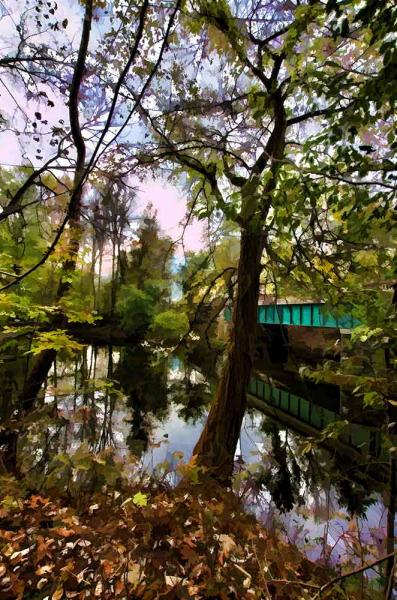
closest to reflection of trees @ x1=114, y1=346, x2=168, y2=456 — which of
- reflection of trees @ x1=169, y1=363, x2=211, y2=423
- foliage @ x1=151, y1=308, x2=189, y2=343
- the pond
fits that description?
the pond

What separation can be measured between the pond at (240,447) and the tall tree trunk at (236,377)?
0.30 metres

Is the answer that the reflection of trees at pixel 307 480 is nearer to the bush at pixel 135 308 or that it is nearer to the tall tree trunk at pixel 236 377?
the tall tree trunk at pixel 236 377

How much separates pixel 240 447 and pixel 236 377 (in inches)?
145

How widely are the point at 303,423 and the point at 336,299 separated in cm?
715

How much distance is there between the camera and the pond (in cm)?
378

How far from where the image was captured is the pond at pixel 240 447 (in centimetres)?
378

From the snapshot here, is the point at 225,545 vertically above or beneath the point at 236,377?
beneath

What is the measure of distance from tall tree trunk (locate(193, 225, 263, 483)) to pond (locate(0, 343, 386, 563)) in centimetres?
30

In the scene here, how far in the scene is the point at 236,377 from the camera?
3.93 metres

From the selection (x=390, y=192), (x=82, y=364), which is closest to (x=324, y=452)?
(x=390, y=192)

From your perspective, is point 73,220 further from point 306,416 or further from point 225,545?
point 306,416

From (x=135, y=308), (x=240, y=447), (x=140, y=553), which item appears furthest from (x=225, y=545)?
(x=135, y=308)

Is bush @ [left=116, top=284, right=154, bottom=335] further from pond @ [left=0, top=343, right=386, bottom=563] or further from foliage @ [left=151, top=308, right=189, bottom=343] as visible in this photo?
pond @ [left=0, top=343, right=386, bottom=563]

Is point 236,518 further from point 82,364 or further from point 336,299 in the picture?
point 82,364
